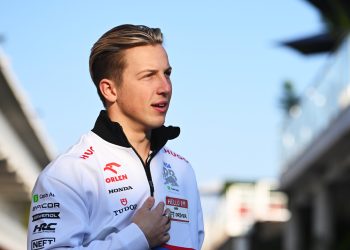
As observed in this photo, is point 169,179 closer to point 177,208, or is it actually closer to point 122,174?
point 177,208

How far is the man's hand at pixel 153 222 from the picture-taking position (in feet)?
12.5

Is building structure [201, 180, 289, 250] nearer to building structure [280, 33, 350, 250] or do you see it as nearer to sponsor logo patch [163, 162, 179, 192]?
building structure [280, 33, 350, 250]

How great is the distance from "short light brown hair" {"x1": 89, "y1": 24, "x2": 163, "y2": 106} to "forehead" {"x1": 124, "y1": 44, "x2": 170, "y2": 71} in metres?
0.01

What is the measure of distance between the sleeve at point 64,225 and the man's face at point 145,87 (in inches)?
14.4

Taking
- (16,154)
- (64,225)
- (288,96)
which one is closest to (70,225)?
(64,225)

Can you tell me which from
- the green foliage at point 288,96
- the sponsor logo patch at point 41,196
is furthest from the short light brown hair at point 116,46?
the green foliage at point 288,96

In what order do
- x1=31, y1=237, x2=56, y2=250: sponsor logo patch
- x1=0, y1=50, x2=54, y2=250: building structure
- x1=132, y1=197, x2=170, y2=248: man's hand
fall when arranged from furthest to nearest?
x1=0, y1=50, x2=54, y2=250: building structure < x1=132, y1=197, x2=170, y2=248: man's hand < x1=31, y1=237, x2=56, y2=250: sponsor logo patch

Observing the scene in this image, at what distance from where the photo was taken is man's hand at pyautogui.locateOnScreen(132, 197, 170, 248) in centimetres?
382

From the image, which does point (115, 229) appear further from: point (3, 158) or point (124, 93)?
point (3, 158)

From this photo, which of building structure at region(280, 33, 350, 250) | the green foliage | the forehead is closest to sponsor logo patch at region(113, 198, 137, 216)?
the forehead

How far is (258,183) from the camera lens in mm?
53844

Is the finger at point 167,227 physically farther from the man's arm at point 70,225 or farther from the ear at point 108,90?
the ear at point 108,90

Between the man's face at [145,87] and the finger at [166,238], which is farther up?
the man's face at [145,87]

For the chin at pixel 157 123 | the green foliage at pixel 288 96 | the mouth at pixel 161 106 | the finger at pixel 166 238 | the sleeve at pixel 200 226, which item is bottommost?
the green foliage at pixel 288 96
